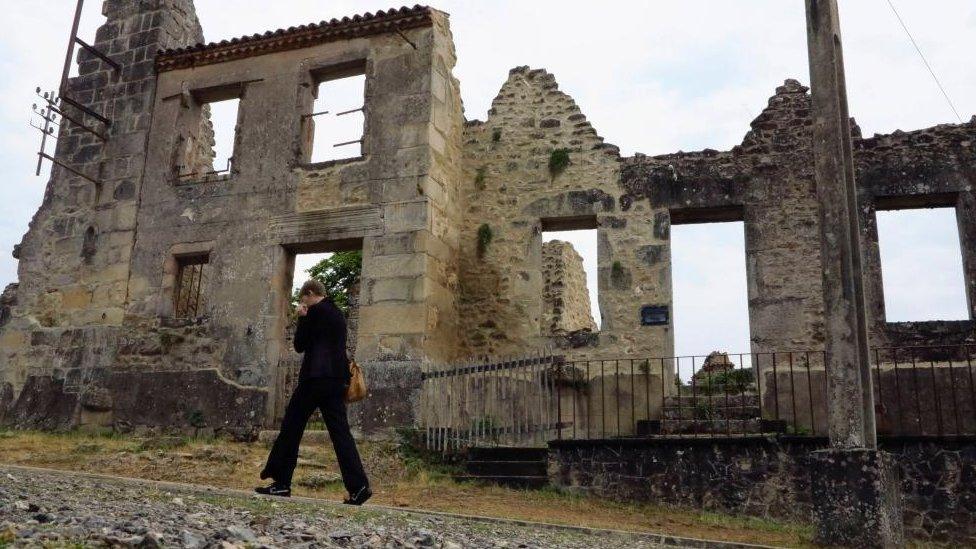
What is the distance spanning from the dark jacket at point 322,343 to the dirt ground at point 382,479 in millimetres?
2282

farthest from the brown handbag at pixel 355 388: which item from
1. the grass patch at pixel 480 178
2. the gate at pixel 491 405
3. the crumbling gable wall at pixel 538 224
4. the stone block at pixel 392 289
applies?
the grass patch at pixel 480 178

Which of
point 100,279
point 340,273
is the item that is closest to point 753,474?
point 100,279

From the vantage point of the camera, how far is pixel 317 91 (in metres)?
13.7

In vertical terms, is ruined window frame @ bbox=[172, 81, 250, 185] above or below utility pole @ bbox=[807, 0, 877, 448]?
above

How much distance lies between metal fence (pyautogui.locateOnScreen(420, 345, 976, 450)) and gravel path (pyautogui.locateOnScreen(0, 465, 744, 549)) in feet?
10.9

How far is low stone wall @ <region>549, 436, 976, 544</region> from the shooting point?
7.62 metres

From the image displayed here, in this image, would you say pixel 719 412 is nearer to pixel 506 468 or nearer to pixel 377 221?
pixel 506 468

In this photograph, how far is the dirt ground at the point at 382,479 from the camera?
7797 mm

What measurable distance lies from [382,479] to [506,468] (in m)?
1.44

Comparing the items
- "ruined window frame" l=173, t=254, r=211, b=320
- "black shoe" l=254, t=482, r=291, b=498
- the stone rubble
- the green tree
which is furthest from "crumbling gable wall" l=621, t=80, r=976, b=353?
the green tree

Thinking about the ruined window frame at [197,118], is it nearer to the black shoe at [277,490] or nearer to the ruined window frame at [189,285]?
the ruined window frame at [189,285]

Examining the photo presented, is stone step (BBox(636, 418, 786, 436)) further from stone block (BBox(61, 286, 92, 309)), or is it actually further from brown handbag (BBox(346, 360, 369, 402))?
stone block (BBox(61, 286, 92, 309))

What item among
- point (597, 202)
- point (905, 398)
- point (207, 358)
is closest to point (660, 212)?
point (597, 202)

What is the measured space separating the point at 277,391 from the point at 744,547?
747cm
